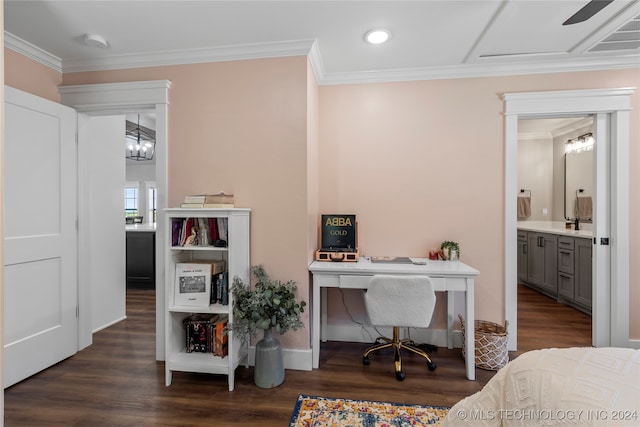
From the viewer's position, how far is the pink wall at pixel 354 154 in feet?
8.34

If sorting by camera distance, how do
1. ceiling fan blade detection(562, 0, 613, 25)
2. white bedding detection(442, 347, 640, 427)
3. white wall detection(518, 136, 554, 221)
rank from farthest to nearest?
1. white wall detection(518, 136, 554, 221)
2. ceiling fan blade detection(562, 0, 613, 25)
3. white bedding detection(442, 347, 640, 427)

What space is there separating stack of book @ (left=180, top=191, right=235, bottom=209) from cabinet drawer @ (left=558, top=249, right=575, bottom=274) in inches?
158

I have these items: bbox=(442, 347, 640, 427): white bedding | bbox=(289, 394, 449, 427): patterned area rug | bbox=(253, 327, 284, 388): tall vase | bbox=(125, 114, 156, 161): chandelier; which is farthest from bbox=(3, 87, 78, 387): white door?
bbox=(125, 114, 156, 161): chandelier

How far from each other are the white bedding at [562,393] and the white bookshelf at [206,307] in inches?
62.0

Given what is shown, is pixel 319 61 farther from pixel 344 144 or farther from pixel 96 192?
pixel 96 192

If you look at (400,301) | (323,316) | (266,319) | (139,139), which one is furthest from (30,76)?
(400,301)

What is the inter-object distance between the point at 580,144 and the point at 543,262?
1.73m

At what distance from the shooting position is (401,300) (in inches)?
89.7

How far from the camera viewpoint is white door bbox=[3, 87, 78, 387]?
226 centimetres

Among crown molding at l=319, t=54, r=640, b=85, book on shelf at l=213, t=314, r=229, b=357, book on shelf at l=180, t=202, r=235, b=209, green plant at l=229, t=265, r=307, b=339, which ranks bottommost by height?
book on shelf at l=213, t=314, r=229, b=357

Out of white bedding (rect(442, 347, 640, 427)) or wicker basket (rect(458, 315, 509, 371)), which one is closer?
white bedding (rect(442, 347, 640, 427))

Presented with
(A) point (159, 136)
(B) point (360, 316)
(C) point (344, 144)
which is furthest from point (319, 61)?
(B) point (360, 316)

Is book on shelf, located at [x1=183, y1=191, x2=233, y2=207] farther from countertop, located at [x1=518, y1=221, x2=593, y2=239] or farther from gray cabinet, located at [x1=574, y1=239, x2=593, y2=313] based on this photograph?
countertop, located at [x1=518, y1=221, x2=593, y2=239]

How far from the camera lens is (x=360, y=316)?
3045mm
